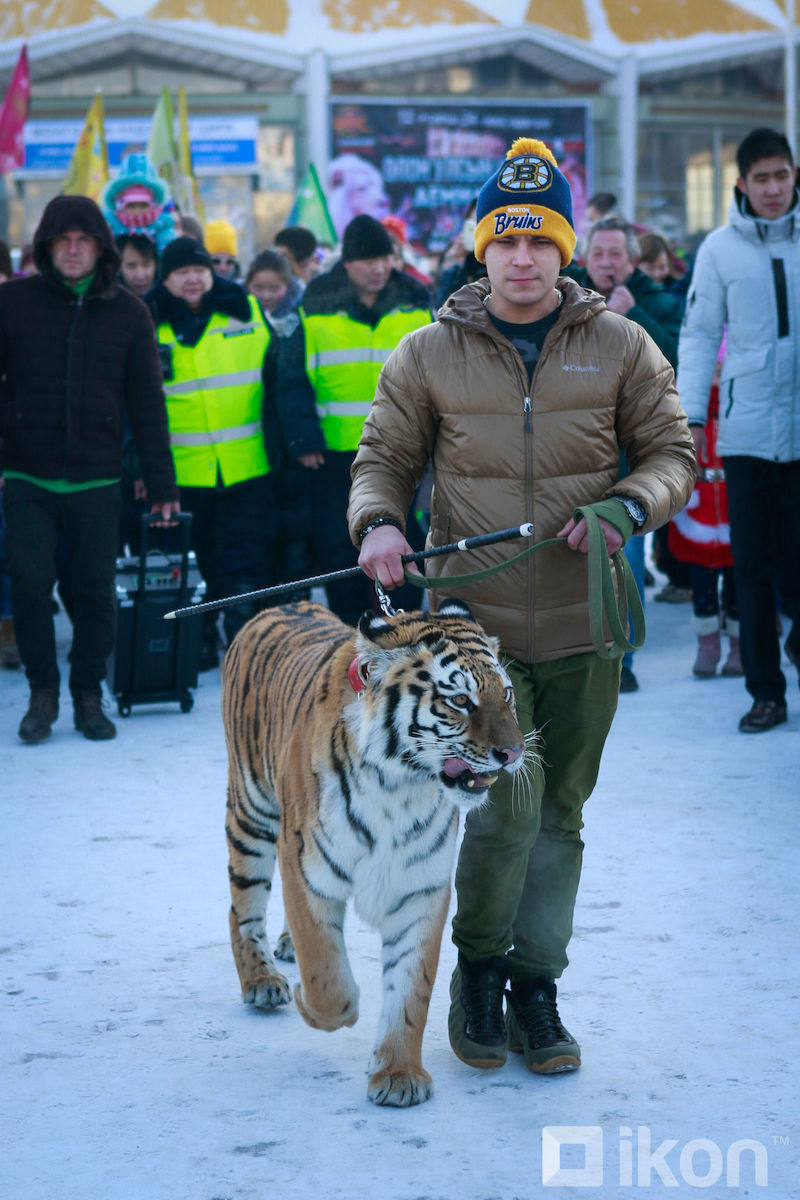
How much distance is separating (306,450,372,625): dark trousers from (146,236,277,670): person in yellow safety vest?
358 mm

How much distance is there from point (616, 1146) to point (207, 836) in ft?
8.48

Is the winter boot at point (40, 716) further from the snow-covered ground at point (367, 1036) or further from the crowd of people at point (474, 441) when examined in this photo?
the snow-covered ground at point (367, 1036)

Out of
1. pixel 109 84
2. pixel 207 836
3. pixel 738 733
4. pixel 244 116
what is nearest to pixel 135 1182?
pixel 207 836

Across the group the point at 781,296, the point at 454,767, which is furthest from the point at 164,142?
the point at 454,767

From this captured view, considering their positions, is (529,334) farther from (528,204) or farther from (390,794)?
(390,794)

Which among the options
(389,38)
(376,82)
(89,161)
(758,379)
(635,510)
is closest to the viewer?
(635,510)

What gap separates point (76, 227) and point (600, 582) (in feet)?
13.4

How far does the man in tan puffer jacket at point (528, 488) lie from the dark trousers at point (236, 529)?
4.51m

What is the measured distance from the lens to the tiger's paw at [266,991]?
3980 millimetres

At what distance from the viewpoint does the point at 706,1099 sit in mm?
3396

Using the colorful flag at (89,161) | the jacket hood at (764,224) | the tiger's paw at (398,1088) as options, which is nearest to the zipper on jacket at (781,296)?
the jacket hood at (764,224)

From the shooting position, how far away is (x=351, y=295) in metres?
7.89

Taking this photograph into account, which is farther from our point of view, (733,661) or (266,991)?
(733,661)

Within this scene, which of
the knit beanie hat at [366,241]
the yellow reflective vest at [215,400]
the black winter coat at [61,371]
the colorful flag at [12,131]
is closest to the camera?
the black winter coat at [61,371]
